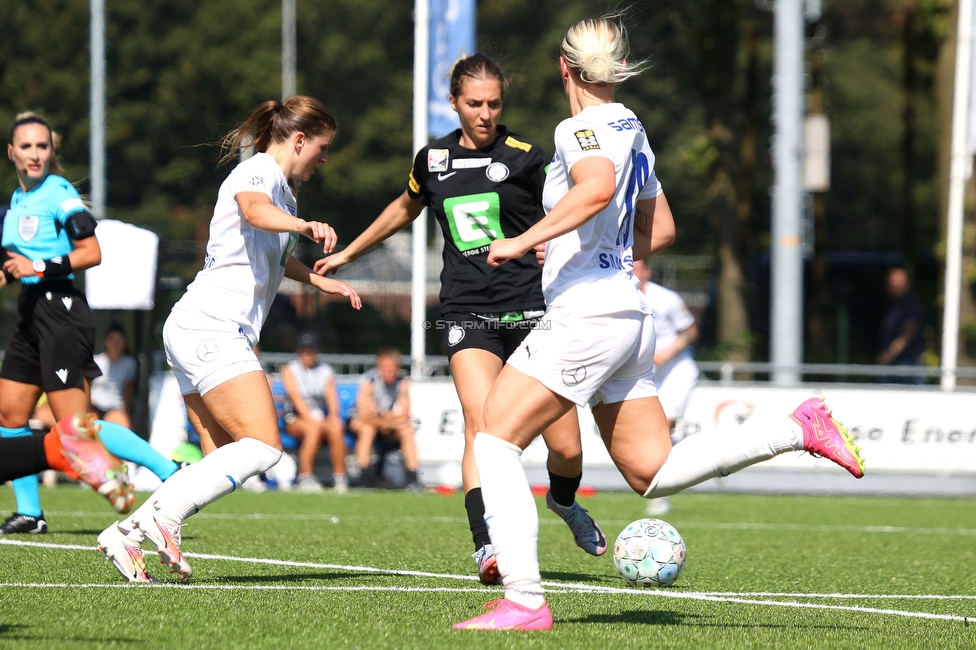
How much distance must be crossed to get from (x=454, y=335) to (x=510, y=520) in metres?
2.09

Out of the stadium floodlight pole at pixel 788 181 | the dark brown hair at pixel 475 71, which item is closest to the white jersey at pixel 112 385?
the stadium floodlight pole at pixel 788 181

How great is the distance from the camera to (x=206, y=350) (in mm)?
5586

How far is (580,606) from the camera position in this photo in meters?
5.36

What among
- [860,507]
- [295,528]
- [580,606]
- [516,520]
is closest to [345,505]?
[295,528]

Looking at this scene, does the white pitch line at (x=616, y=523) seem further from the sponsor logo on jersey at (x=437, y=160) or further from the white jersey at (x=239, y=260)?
the white jersey at (x=239, y=260)

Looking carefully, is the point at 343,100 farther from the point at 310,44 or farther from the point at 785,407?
the point at 785,407

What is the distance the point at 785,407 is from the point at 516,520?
10716 millimetres

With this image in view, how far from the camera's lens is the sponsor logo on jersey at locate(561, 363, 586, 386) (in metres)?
4.60

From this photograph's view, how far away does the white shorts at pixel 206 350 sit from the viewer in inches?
220

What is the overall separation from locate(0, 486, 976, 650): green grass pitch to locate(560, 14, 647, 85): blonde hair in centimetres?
197

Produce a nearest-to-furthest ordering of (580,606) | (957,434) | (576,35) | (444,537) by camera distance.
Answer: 1. (576,35)
2. (580,606)
3. (444,537)
4. (957,434)

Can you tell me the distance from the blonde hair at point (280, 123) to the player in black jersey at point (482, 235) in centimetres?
62

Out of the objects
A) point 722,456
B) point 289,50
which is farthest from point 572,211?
point 289,50

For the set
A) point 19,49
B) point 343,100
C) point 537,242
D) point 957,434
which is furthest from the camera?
point 343,100
